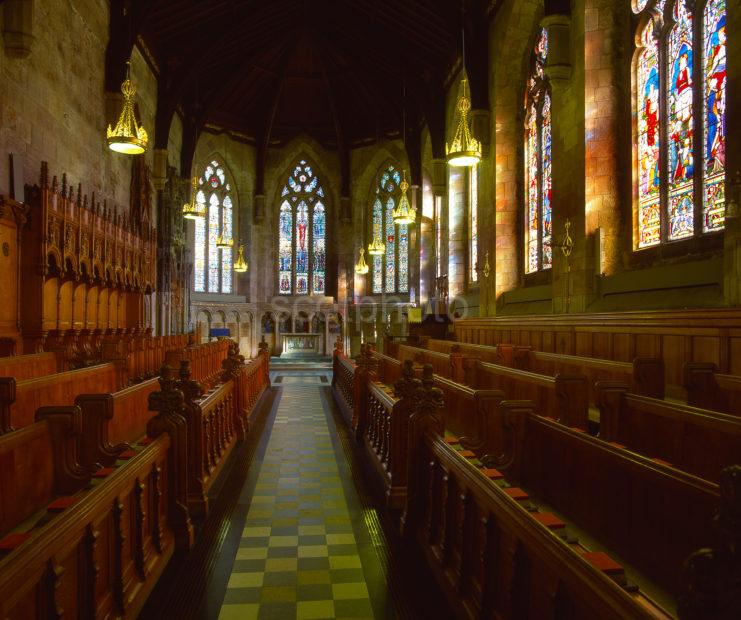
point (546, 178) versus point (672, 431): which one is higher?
point (546, 178)

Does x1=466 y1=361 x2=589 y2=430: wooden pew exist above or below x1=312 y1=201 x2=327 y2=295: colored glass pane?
below

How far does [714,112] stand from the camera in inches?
283

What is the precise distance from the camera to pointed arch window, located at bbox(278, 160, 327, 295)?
79.2 feet

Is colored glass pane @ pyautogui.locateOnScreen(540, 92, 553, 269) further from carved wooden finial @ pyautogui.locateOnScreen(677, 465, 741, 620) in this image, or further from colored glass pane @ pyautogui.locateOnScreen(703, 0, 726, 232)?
carved wooden finial @ pyautogui.locateOnScreen(677, 465, 741, 620)

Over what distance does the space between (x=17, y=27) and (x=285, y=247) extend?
53.5ft

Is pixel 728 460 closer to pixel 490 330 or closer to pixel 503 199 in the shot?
pixel 490 330

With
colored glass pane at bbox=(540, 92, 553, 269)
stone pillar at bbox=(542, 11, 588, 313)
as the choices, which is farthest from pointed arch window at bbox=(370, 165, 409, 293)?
stone pillar at bbox=(542, 11, 588, 313)

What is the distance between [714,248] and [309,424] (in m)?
6.11

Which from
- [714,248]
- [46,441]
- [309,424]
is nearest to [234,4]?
[309,424]

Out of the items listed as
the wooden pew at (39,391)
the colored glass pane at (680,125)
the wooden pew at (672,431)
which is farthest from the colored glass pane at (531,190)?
the wooden pew at (39,391)

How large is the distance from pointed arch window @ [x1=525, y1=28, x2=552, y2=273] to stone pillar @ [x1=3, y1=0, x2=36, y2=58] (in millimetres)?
9503

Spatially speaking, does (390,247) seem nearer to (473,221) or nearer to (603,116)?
(473,221)

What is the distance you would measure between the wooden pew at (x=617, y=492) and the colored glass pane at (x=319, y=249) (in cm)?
2109

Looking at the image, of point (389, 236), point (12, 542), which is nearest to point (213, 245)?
point (389, 236)
